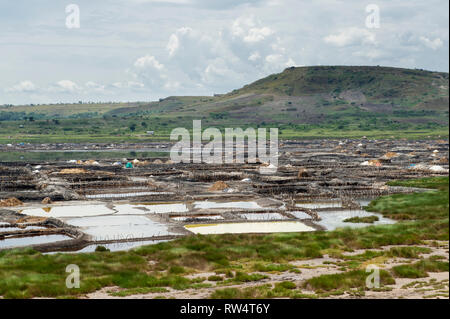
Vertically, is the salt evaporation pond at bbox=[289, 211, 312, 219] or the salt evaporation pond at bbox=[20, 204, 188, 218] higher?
the salt evaporation pond at bbox=[20, 204, 188, 218]

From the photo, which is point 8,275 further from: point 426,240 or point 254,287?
point 426,240

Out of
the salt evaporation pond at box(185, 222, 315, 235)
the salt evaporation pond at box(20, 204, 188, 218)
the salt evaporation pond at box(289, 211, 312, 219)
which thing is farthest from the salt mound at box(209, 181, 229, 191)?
the salt evaporation pond at box(185, 222, 315, 235)

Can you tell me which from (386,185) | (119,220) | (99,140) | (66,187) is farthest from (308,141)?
(119,220)

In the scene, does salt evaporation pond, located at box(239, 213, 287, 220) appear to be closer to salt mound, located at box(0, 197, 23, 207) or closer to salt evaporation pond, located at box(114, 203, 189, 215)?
salt evaporation pond, located at box(114, 203, 189, 215)

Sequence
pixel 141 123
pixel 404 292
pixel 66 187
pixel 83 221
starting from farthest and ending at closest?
1. pixel 141 123
2. pixel 66 187
3. pixel 83 221
4. pixel 404 292

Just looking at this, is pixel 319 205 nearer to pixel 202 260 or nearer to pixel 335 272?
pixel 202 260

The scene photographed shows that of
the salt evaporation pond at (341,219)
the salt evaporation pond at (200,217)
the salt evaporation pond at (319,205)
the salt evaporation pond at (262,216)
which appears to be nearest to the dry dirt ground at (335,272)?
the salt evaporation pond at (341,219)

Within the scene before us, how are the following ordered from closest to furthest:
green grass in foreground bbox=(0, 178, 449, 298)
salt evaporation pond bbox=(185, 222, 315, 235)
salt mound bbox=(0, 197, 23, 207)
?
green grass in foreground bbox=(0, 178, 449, 298), salt evaporation pond bbox=(185, 222, 315, 235), salt mound bbox=(0, 197, 23, 207)
